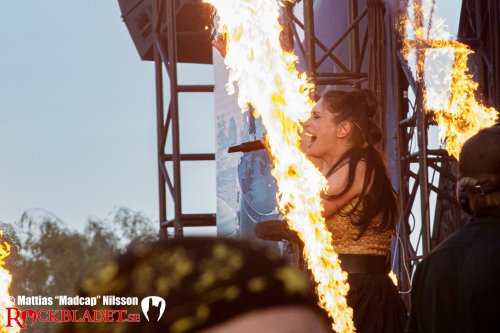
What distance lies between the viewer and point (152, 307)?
0.88 m

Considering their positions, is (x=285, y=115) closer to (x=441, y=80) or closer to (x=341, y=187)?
(x=341, y=187)

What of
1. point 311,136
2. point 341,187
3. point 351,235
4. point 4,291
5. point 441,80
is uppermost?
point 441,80

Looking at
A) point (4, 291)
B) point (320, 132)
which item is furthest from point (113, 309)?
point (4, 291)

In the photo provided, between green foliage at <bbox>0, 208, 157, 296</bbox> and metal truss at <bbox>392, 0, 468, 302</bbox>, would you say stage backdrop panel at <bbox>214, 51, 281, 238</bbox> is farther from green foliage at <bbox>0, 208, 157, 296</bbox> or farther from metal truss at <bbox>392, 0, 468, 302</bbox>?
green foliage at <bbox>0, 208, 157, 296</bbox>

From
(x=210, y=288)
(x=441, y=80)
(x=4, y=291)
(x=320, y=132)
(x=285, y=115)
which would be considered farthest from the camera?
(x=441, y=80)

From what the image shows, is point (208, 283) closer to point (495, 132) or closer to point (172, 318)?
point (172, 318)

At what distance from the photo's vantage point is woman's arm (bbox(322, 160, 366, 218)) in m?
4.01

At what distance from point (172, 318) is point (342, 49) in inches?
299

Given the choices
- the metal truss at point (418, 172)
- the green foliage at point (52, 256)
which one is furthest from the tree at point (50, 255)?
the metal truss at point (418, 172)

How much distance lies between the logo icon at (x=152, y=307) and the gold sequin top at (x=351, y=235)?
3199 millimetres

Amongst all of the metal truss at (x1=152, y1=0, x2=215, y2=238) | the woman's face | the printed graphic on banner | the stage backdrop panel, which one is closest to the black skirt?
the woman's face

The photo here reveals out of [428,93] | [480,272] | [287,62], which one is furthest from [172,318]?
[428,93]

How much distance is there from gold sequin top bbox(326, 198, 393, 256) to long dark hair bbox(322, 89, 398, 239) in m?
0.02

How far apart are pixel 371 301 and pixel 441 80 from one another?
3.11 meters
